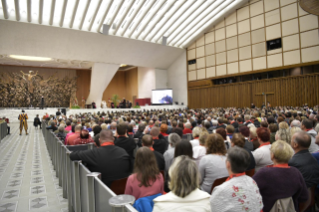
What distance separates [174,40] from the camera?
2209cm

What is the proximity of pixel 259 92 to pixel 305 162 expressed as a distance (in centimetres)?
1727

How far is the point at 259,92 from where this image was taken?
60.1 feet

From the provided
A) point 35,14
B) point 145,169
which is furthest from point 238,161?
point 35,14

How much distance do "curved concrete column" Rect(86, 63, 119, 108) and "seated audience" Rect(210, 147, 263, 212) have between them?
Answer: 70.1ft

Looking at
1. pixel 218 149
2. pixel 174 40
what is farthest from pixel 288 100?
pixel 218 149

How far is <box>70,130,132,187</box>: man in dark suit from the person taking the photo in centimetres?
274

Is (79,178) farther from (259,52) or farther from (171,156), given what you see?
(259,52)

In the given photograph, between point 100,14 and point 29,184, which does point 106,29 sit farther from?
point 29,184

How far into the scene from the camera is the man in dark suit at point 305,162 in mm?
2420

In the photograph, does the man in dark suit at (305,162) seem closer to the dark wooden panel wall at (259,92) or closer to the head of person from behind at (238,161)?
the head of person from behind at (238,161)

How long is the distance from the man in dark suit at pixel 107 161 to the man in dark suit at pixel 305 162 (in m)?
1.96

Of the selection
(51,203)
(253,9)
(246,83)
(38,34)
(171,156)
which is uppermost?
(253,9)

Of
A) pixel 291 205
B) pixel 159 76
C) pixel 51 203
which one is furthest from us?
pixel 159 76

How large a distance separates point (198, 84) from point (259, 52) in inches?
266
